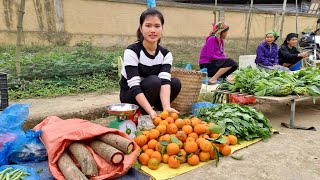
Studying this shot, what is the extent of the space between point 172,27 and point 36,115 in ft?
27.5

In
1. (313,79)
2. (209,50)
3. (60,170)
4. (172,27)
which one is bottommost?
(60,170)

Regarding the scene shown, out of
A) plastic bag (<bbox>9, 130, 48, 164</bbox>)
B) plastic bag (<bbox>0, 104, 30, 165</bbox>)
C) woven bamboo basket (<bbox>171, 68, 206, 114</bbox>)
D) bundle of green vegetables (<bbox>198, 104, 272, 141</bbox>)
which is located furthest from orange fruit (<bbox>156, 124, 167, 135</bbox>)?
woven bamboo basket (<bbox>171, 68, 206, 114</bbox>)

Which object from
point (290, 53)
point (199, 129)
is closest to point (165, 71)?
point (199, 129)

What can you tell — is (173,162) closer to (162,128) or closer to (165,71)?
(162,128)

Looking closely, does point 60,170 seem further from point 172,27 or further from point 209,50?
point 172,27

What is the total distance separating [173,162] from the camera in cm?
234

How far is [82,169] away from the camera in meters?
1.99

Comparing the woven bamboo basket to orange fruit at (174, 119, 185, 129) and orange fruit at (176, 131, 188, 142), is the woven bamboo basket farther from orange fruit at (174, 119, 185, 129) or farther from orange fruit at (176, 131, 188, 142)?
orange fruit at (176, 131, 188, 142)

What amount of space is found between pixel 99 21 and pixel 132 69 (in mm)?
6878

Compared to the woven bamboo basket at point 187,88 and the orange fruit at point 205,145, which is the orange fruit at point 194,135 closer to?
the orange fruit at point 205,145

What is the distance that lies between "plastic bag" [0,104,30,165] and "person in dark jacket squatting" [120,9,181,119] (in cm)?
107

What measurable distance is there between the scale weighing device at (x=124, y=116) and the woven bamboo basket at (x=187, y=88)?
1.12m

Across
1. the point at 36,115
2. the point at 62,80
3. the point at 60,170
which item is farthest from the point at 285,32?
the point at 60,170

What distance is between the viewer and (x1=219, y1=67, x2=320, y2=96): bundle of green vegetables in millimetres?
3703
